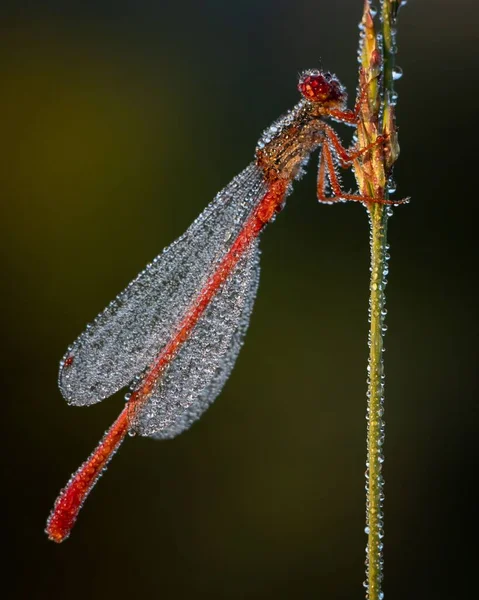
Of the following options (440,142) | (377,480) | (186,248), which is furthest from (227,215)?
(440,142)

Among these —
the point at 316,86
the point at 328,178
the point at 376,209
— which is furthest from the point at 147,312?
the point at 376,209

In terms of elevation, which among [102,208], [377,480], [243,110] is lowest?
[377,480]

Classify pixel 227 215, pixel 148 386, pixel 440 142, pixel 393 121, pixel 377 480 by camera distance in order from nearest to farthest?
pixel 377 480, pixel 393 121, pixel 148 386, pixel 227 215, pixel 440 142

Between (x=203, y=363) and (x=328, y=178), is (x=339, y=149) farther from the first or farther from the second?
(x=203, y=363)

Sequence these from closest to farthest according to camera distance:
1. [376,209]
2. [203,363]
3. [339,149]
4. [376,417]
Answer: [376,417], [376,209], [339,149], [203,363]

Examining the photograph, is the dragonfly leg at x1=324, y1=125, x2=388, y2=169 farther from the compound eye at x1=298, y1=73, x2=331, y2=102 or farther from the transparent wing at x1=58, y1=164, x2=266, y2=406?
the transparent wing at x1=58, y1=164, x2=266, y2=406

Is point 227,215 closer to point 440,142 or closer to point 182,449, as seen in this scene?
point 182,449
